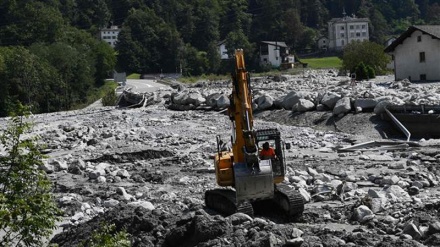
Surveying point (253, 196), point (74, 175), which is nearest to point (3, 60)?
point (74, 175)

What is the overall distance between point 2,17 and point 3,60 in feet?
147

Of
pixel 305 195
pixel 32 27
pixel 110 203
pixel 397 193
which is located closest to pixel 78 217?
pixel 110 203

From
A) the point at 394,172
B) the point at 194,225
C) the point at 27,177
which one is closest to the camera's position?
the point at 27,177

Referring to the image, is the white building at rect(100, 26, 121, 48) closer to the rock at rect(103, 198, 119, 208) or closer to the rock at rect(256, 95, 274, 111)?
the rock at rect(256, 95, 274, 111)

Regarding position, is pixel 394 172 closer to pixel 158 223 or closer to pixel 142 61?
pixel 158 223

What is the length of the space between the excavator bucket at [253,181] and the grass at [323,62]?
87.6 metres

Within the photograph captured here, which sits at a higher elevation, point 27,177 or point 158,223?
point 27,177

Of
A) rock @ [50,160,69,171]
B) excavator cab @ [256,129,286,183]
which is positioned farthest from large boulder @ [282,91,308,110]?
excavator cab @ [256,129,286,183]

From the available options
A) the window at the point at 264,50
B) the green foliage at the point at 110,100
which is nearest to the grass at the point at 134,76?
the window at the point at 264,50

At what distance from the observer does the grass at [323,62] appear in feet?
332

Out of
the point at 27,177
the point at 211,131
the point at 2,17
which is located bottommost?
the point at 211,131

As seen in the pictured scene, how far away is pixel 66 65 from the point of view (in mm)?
73438

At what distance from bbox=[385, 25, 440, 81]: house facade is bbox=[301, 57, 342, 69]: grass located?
168 ft

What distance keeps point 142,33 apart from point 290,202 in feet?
330
